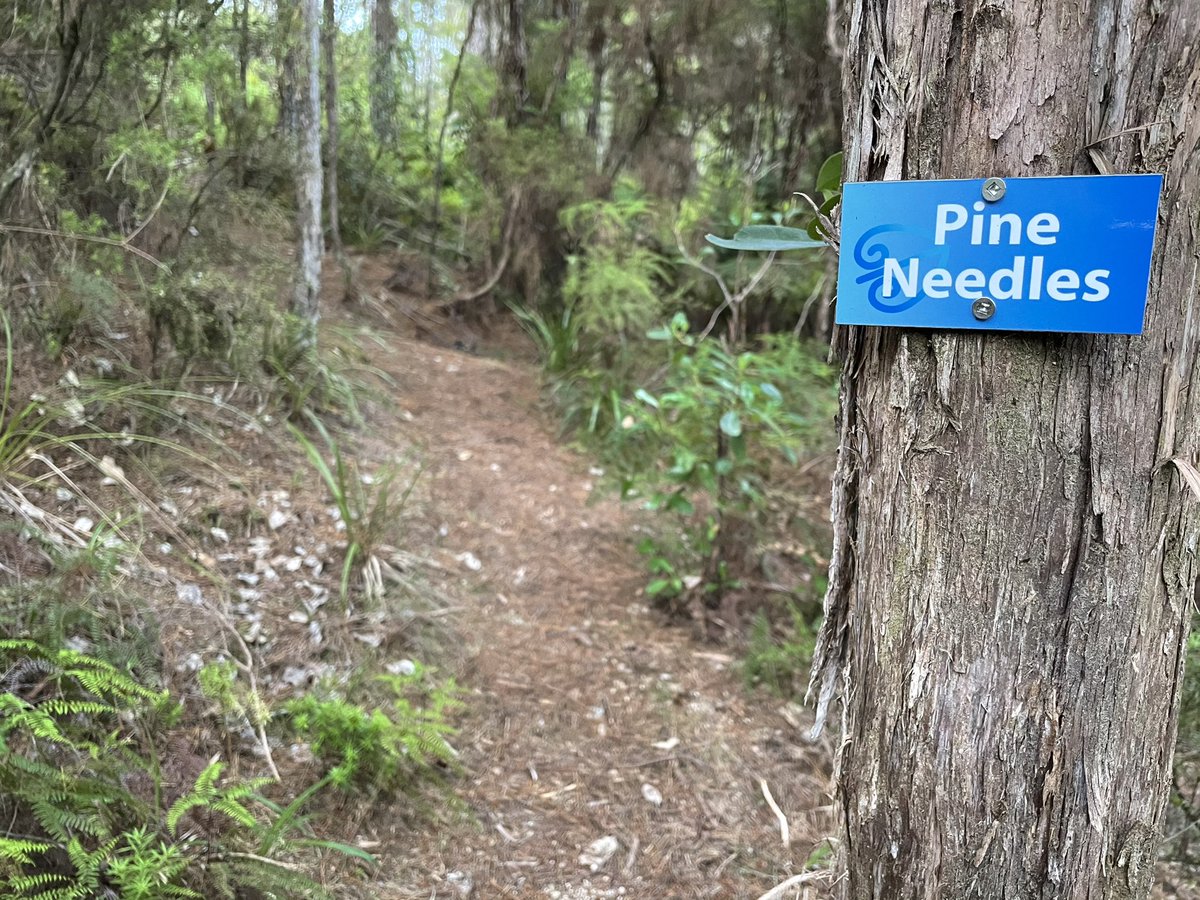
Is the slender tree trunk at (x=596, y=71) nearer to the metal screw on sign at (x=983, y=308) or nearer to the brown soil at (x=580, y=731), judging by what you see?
the brown soil at (x=580, y=731)

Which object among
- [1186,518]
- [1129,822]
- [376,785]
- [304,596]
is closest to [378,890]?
[376,785]

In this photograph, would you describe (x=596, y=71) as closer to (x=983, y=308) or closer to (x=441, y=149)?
(x=441, y=149)

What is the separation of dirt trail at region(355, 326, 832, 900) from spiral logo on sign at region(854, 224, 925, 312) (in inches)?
40.8

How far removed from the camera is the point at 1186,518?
1071 millimetres

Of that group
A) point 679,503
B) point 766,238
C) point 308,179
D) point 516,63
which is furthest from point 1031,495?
point 516,63

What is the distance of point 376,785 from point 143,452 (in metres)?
2.14

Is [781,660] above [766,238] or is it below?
below

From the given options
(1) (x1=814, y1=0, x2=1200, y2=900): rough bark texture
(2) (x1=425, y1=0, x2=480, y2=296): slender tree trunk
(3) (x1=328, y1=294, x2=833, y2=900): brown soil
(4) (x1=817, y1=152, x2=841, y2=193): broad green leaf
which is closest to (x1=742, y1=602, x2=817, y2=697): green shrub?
(3) (x1=328, y1=294, x2=833, y2=900): brown soil

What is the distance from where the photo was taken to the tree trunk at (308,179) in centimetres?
492

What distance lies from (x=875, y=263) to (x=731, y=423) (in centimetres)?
255

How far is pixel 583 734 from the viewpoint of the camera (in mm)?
3195

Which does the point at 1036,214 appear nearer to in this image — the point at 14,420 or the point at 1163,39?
the point at 1163,39

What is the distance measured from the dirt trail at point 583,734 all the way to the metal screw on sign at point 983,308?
1.04 meters

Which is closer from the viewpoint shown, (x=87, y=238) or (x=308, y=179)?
(x=87, y=238)
